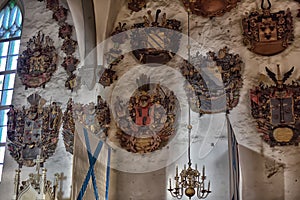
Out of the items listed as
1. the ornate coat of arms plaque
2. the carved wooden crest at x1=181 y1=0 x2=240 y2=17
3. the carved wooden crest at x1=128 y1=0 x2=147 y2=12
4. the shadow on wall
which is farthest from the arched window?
the shadow on wall

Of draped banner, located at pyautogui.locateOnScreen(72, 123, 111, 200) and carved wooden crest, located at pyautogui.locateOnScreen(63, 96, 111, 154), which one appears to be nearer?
draped banner, located at pyautogui.locateOnScreen(72, 123, 111, 200)

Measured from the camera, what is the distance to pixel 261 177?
849 cm

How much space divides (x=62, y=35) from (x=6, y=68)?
4.80 ft

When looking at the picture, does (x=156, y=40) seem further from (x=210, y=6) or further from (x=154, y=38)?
(x=210, y=6)

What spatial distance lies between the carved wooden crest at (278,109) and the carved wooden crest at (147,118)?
4.84 ft

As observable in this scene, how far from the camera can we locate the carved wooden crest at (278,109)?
862cm

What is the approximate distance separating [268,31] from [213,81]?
1.33 m

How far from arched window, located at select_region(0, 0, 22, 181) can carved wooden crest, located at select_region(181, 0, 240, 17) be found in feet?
12.9

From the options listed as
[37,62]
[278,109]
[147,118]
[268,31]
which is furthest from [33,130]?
[268,31]

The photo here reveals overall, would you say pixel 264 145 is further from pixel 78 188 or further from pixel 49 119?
pixel 49 119

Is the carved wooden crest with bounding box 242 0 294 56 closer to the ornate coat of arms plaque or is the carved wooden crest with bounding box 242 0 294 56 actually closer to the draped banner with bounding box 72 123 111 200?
the ornate coat of arms plaque

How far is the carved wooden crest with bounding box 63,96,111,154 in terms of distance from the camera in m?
9.70

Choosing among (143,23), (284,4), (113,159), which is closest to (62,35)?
(143,23)

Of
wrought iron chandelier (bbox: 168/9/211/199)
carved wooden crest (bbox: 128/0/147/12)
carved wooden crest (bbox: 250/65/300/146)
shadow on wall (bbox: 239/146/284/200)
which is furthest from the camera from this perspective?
carved wooden crest (bbox: 128/0/147/12)
